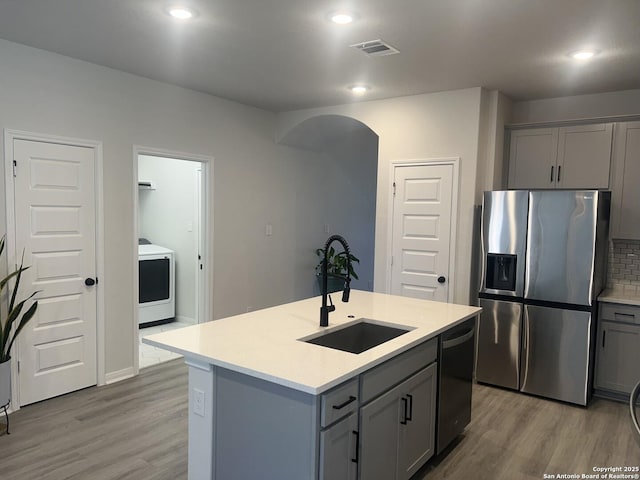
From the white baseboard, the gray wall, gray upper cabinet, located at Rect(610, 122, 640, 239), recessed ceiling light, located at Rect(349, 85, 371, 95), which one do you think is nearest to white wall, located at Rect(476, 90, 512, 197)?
gray upper cabinet, located at Rect(610, 122, 640, 239)

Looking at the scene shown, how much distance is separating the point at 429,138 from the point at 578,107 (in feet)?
4.54

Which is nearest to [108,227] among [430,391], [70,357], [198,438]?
[70,357]

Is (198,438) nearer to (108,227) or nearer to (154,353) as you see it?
(108,227)

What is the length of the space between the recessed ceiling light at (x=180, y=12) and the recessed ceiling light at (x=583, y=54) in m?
2.53

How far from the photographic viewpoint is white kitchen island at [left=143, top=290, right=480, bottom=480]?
1782 mm

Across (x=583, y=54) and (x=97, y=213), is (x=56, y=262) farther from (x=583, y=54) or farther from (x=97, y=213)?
(x=583, y=54)

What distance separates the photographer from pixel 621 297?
3.74 metres

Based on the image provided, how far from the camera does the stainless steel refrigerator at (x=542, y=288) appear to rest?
3584 mm

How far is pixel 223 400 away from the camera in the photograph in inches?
80.0

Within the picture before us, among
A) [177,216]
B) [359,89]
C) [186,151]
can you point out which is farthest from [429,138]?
[177,216]

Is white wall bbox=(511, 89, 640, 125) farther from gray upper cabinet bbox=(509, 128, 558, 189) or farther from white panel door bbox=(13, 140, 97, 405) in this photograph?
white panel door bbox=(13, 140, 97, 405)

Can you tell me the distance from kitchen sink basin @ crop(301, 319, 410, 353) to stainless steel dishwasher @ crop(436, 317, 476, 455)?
298 mm

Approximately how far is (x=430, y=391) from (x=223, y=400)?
119cm

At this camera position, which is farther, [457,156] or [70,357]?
[457,156]
